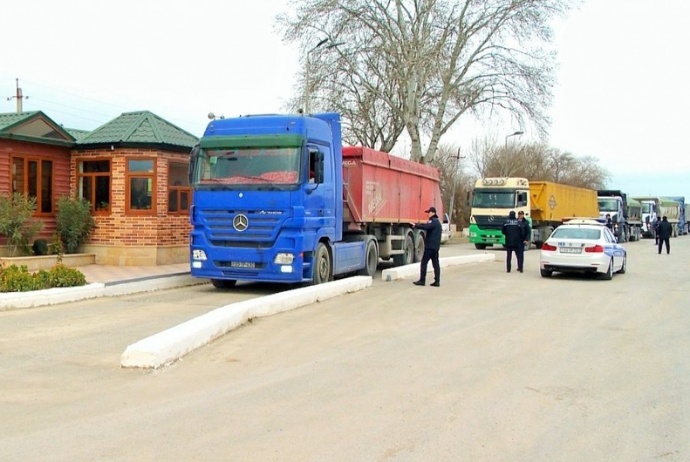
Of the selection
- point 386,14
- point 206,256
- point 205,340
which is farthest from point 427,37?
point 205,340

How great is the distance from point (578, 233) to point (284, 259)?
8490 millimetres

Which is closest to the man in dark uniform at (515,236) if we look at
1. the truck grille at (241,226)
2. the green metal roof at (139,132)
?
the truck grille at (241,226)

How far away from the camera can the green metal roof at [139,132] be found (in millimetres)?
18438

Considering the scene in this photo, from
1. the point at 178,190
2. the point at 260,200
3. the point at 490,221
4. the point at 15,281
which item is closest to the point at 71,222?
the point at 178,190

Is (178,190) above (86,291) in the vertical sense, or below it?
above

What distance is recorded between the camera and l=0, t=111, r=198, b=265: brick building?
18.2m

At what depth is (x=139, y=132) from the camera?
18.8 meters

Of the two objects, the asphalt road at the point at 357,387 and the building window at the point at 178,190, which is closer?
the asphalt road at the point at 357,387

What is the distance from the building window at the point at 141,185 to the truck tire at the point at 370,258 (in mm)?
5929

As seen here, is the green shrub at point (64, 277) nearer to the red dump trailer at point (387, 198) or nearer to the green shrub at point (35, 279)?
the green shrub at point (35, 279)

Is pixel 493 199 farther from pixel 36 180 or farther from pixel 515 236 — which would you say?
pixel 36 180

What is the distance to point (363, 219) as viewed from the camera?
Result: 16656mm

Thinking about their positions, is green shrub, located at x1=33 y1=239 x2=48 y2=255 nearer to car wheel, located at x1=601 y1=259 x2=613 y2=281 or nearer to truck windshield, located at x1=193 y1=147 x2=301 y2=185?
truck windshield, located at x1=193 y1=147 x2=301 y2=185

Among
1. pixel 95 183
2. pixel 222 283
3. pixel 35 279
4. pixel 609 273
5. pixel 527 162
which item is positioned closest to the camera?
pixel 35 279
